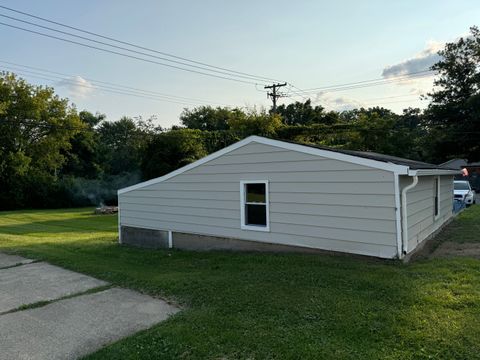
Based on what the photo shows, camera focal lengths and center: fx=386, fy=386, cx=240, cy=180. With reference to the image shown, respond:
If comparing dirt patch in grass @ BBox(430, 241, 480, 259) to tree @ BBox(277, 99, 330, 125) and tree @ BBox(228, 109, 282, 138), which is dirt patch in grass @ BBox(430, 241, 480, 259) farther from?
tree @ BBox(277, 99, 330, 125)

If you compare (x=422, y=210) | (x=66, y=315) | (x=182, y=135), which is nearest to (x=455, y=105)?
(x=182, y=135)

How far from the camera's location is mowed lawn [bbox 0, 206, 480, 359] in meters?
3.54

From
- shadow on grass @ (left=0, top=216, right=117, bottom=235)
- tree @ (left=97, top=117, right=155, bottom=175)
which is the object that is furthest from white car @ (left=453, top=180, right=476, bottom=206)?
tree @ (left=97, top=117, right=155, bottom=175)

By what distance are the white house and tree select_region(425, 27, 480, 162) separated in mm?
26442

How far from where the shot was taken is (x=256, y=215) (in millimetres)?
8109

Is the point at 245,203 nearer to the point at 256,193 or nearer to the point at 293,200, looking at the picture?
the point at 256,193

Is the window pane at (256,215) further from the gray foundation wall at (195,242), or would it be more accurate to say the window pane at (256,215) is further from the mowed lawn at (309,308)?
the mowed lawn at (309,308)

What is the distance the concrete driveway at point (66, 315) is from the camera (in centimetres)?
403

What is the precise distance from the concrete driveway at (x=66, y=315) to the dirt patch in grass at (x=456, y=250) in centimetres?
562

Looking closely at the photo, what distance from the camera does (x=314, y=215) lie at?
7.16 meters

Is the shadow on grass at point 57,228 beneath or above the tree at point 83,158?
beneath

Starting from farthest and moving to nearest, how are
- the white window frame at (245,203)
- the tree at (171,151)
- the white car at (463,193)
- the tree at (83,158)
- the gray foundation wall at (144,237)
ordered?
1. the tree at (83,158)
2. the tree at (171,151)
3. the white car at (463,193)
4. the gray foundation wall at (144,237)
5. the white window frame at (245,203)

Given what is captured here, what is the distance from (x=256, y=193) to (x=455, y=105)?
32722 millimetres

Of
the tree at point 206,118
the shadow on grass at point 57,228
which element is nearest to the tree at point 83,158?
the tree at point 206,118
